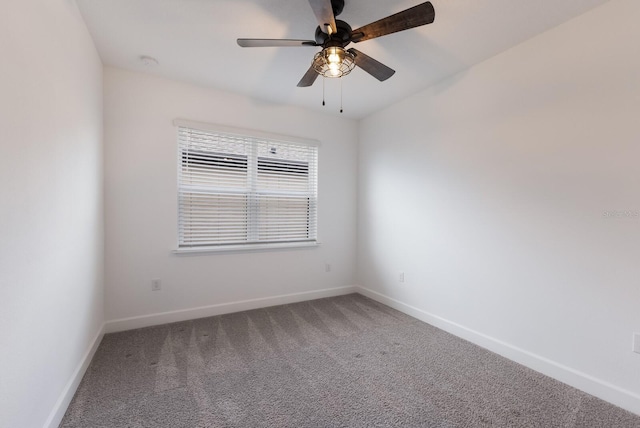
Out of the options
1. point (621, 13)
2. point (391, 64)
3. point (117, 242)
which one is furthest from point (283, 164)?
point (621, 13)

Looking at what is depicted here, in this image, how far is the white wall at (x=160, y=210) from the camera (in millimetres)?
2648

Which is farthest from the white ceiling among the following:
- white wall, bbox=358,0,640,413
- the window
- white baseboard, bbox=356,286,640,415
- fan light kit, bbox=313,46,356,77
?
white baseboard, bbox=356,286,640,415

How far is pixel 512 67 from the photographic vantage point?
88.0 inches

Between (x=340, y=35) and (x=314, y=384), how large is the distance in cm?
237

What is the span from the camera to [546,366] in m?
2.03

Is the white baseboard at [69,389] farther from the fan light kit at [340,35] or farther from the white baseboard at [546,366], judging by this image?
the white baseboard at [546,366]

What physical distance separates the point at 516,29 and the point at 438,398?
2729 mm

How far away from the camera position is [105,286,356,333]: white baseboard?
2678 millimetres

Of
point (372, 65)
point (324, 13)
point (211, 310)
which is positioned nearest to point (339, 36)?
point (324, 13)

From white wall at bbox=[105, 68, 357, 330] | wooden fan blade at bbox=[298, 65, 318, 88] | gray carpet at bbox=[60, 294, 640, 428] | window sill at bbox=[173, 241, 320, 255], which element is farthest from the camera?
window sill at bbox=[173, 241, 320, 255]

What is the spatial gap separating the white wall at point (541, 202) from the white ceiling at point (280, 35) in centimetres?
24

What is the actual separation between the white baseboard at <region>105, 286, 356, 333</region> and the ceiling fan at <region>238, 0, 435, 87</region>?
2.65 meters

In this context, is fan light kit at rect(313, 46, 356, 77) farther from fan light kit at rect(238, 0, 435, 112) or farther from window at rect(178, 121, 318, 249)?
window at rect(178, 121, 318, 249)

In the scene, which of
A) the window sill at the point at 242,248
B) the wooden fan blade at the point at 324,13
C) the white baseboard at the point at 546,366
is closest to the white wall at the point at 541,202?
the white baseboard at the point at 546,366
